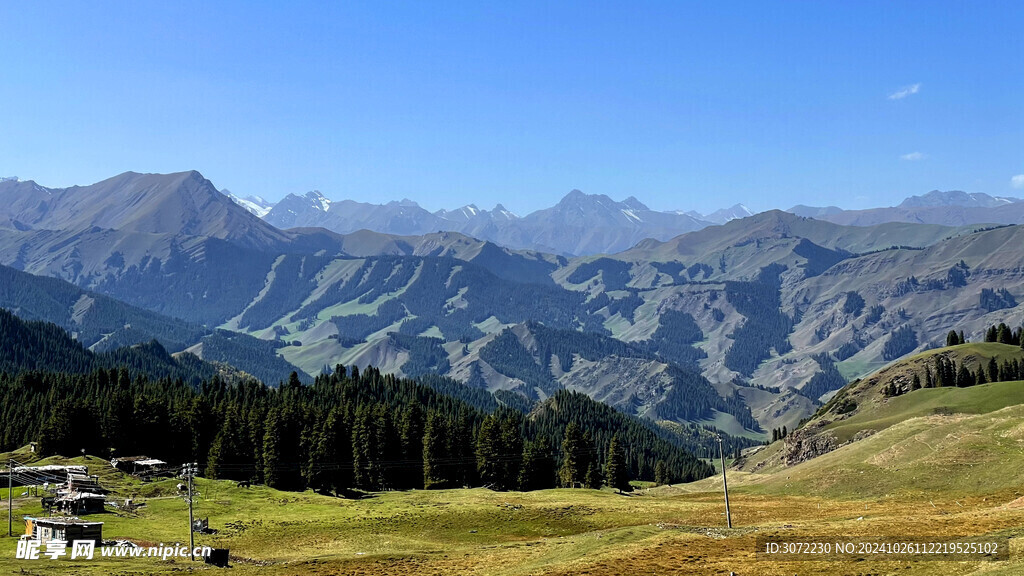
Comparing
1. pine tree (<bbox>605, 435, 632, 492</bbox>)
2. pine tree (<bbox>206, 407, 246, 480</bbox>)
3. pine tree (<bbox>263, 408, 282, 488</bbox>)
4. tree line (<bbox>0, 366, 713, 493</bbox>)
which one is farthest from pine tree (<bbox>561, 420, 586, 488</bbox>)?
pine tree (<bbox>206, 407, 246, 480</bbox>)

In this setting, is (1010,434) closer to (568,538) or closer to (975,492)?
(975,492)

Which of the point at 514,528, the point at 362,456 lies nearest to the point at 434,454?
the point at 362,456

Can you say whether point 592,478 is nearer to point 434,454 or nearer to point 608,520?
point 434,454

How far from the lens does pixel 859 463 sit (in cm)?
13438

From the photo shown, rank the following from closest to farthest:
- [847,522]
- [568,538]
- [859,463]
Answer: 1. [847,522]
2. [568,538]
3. [859,463]

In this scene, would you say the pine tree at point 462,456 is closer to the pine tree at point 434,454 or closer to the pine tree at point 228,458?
the pine tree at point 434,454

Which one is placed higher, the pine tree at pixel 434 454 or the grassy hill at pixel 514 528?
the pine tree at pixel 434 454

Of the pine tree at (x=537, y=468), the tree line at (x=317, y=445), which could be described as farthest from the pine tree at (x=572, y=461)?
the pine tree at (x=537, y=468)

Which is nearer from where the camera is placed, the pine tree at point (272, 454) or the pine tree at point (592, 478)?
the pine tree at point (272, 454)

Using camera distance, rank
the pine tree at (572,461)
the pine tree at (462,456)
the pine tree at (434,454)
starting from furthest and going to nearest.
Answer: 1. the pine tree at (572,461)
2. the pine tree at (462,456)
3. the pine tree at (434,454)

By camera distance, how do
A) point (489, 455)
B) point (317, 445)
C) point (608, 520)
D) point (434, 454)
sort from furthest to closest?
point (489, 455), point (434, 454), point (317, 445), point (608, 520)

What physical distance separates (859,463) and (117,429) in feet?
442

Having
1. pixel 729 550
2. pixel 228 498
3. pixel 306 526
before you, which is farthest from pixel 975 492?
pixel 228 498

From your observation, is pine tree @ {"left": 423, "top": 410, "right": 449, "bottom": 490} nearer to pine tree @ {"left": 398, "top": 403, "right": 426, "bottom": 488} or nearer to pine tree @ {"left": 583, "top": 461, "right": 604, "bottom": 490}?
pine tree @ {"left": 398, "top": 403, "right": 426, "bottom": 488}
